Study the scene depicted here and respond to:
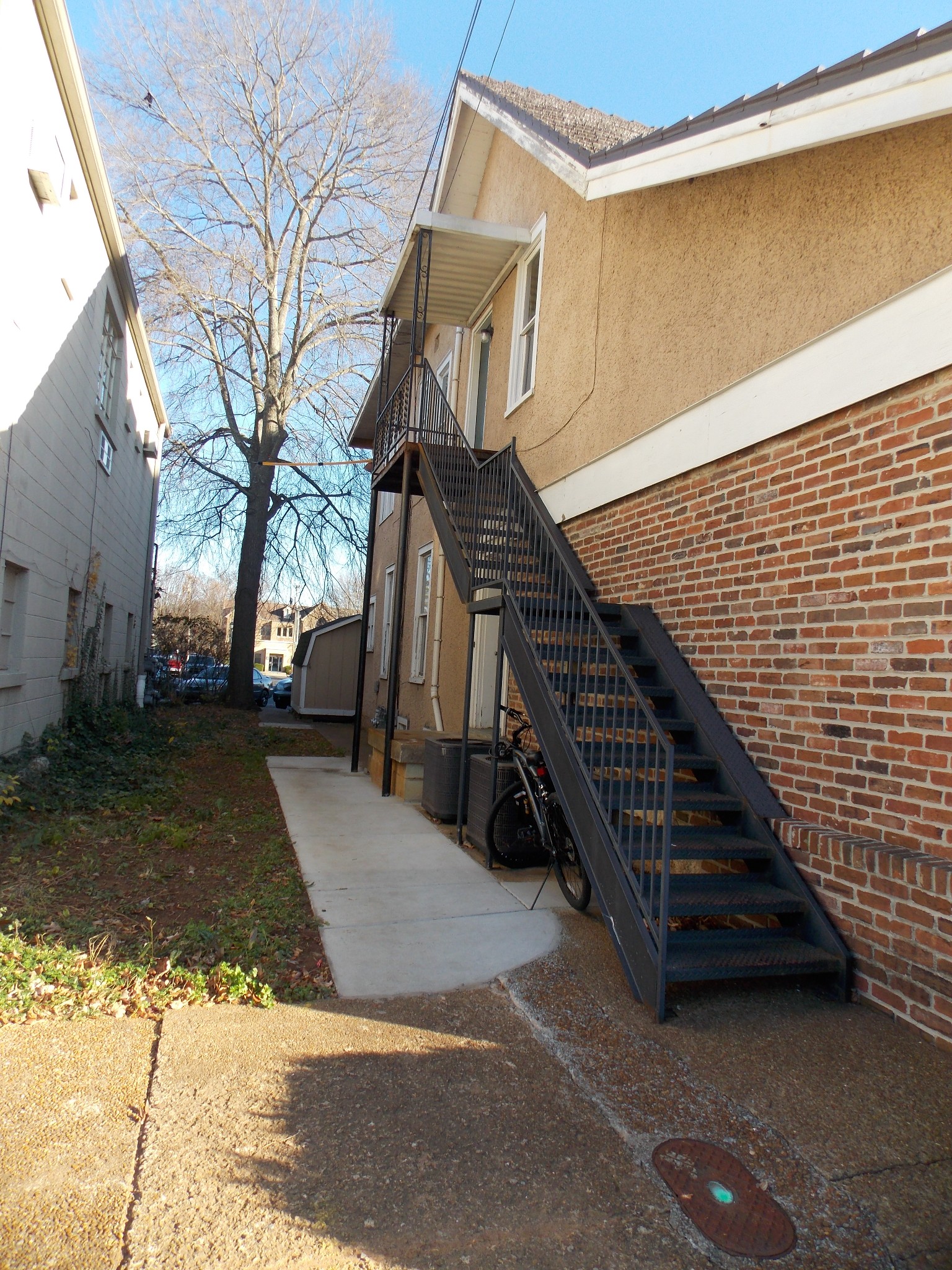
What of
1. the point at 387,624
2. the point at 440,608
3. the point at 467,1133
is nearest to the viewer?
the point at 467,1133

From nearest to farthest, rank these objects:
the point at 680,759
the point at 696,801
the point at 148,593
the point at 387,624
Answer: the point at 696,801
the point at 680,759
the point at 387,624
the point at 148,593

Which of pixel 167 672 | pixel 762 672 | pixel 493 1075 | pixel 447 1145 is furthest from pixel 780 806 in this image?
pixel 167 672

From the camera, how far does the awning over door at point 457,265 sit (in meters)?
8.65

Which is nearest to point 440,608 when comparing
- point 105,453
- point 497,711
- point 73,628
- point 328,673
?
point 73,628

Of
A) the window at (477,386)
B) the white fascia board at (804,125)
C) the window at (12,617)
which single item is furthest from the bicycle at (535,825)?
the window at (477,386)

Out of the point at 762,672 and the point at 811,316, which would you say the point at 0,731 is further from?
the point at 811,316

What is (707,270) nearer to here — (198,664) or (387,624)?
(387,624)

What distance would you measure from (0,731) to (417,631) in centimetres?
675

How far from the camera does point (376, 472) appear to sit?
1071 centimetres

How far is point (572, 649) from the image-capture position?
213 inches

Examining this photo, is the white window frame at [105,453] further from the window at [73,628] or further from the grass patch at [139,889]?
the grass patch at [139,889]

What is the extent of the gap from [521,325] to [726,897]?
6.88m

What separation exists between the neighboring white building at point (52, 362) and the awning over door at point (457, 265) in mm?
3337

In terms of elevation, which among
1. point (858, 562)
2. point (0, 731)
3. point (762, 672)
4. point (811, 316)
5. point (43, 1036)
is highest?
point (811, 316)
